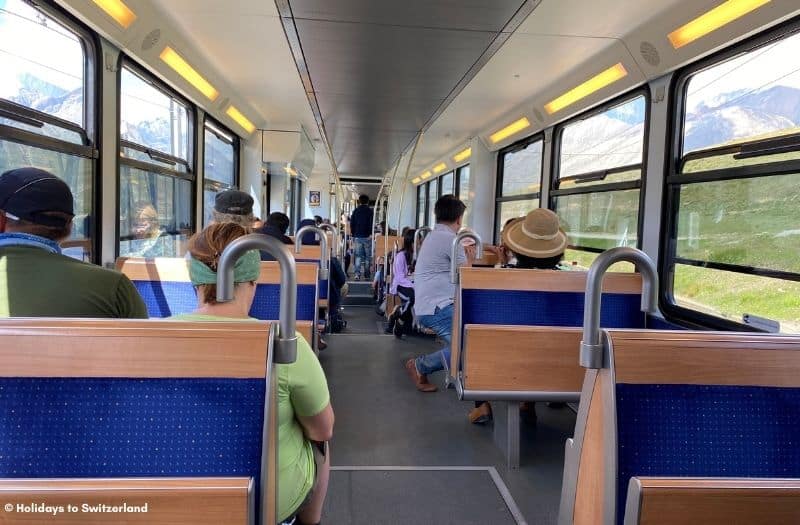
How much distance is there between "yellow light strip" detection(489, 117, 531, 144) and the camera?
6.11 meters

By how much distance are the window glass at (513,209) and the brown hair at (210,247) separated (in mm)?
5251

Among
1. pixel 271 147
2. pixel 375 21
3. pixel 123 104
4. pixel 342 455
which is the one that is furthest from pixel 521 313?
pixel 271 147

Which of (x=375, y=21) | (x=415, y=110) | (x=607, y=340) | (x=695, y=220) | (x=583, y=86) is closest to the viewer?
(x=607, y=340)

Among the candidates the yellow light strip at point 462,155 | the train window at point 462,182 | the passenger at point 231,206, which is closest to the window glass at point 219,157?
the passenger at point 231,206

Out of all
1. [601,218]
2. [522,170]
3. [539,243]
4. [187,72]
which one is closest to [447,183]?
[522,170]

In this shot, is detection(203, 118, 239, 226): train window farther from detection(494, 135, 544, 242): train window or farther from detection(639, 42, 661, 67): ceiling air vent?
detection(639, 42, 661, 67): ceiling air vent

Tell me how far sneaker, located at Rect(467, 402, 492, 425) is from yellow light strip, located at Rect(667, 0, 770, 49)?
2.39 meters

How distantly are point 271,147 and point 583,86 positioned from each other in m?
4.74

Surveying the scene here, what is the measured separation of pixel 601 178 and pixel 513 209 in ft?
9.17

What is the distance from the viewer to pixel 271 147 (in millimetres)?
7766

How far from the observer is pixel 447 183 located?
41.1 feet

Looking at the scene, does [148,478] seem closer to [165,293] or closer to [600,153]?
[165,293]

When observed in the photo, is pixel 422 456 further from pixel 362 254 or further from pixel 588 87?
pixel 362 254

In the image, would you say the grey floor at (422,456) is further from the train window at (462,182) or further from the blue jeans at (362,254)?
the train window at (462,182)
